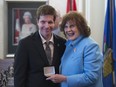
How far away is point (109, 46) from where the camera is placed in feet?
12.0

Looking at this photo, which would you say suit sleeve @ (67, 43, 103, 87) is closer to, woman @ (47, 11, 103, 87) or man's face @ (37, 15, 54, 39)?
woman @ (47, 11, 103, 87)

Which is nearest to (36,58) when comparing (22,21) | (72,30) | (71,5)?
(72,30)

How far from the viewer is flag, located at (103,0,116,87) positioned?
141 inches

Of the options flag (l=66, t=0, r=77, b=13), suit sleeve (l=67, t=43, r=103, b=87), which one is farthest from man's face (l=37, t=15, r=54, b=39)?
flag (l=66, t=0, r=77, b=13)

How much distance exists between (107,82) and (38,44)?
6.35 ft

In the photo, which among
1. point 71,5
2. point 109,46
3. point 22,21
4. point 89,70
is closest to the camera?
point 89,70

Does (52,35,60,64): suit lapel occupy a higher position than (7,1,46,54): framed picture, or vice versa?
(7,1,46,54): framed picture

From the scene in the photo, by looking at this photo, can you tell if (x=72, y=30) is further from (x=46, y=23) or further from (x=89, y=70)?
(x=89, y=70)

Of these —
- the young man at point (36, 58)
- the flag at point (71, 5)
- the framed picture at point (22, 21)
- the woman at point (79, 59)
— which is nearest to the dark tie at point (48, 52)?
the young man at point (36, 58)

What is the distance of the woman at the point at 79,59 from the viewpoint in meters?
1.79

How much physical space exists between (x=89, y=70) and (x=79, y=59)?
11 cm

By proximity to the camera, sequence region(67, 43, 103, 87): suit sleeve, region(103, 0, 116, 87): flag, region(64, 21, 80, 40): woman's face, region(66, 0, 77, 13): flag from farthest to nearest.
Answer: region(66, 0, 77, 13): flag
region(103, 0, 116, 87): flag
region(64, 21, 80, 40): woman's face
region(67, 43, 103, 87): suit sleeve

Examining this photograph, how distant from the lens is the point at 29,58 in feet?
6.54

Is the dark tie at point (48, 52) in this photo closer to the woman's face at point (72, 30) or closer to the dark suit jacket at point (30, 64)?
the dark suit jacket at point (30, 64)
